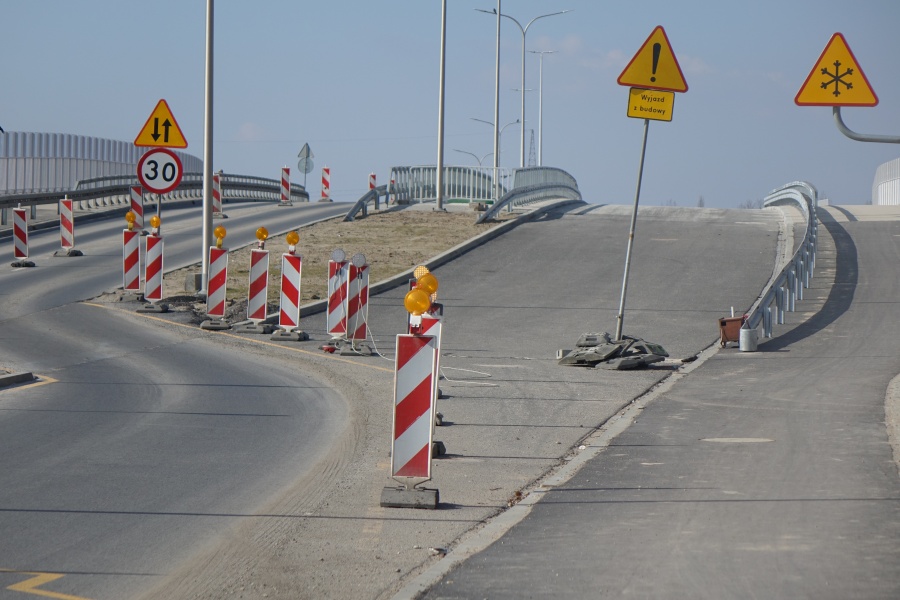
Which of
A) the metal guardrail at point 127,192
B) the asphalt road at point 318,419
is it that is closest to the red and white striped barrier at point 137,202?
the metal guardrail at point 127,192

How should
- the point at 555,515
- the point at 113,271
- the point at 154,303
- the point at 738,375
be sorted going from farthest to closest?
1. the point at 113,271
2. the point at 154,303
3. the point at 738,375
4. the point at 555,515

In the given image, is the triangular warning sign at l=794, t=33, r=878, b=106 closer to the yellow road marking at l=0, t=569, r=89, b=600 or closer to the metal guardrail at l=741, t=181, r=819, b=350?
the yellow road marking at l=0, t=569, r=89, b=600

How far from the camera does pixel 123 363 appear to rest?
15.6 m

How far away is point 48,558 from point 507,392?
7693mm

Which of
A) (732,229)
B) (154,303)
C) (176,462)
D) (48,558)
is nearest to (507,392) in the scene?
(176,462)

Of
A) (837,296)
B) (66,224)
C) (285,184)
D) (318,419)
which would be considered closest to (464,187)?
(285,184)

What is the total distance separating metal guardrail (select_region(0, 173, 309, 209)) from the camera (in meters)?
36.6

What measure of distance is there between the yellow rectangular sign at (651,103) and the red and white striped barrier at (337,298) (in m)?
5.00

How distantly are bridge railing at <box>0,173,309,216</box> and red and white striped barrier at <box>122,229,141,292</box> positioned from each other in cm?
1450

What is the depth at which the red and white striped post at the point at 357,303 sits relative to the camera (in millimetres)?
17375

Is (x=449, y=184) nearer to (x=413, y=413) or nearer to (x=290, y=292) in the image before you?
(x=290, y=292)

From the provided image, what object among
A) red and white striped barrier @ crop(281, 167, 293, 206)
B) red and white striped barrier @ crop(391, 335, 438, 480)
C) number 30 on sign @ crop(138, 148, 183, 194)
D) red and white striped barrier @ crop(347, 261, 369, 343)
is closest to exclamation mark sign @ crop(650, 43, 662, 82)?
red and white striped barrier @ crop(347, 261, 369, 343)

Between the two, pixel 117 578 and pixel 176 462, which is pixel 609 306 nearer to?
pixel 176 462

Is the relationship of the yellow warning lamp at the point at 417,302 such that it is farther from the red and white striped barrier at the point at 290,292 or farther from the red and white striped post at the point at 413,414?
the red and white striped barrier at the point at 290,292
